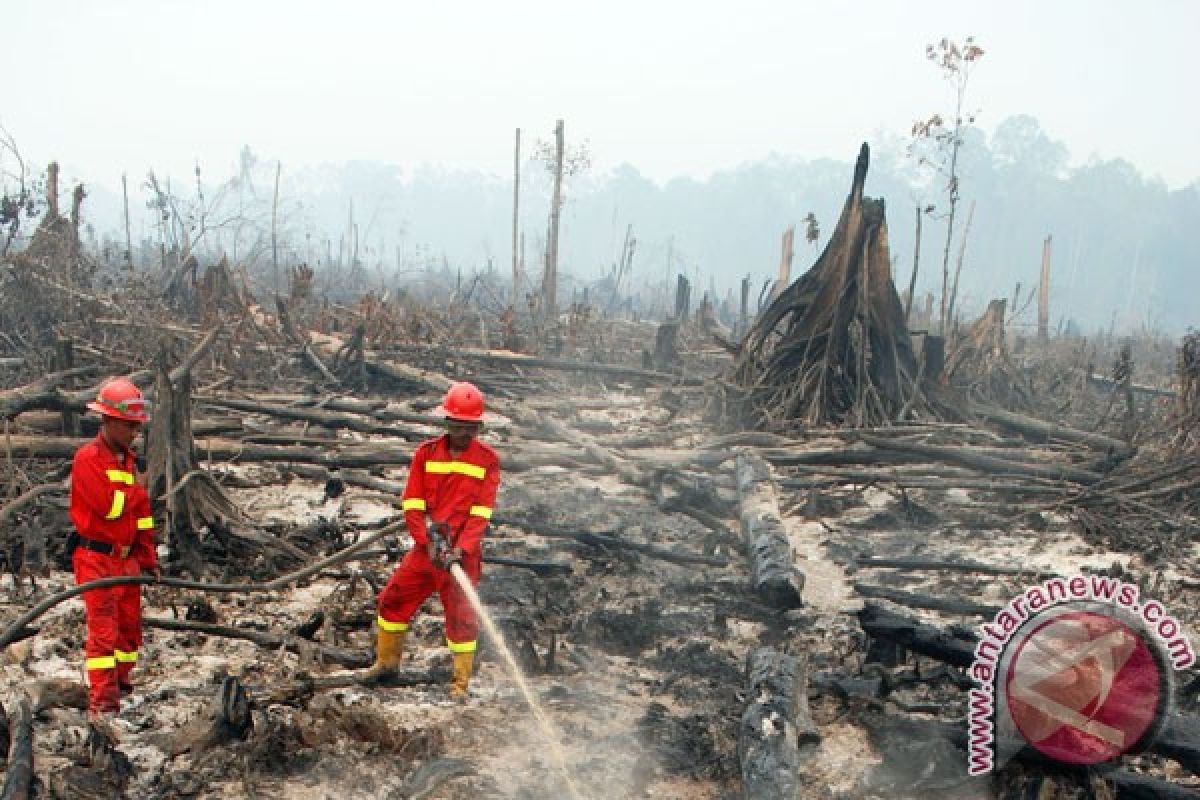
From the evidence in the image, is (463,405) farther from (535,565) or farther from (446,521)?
(535,565)

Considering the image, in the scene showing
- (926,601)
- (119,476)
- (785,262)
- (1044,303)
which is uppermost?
(785,262)

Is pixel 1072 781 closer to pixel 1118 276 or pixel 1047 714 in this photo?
pixel 1047 714

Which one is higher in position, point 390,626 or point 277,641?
point 390,626

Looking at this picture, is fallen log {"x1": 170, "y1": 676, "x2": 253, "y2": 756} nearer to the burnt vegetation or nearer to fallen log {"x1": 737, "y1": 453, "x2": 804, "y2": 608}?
the burnt vegetation

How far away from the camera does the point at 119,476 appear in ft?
12.5

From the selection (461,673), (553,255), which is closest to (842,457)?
(461,673)

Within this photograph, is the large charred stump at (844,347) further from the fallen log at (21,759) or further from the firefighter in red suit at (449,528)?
the fallen log at (21,759)

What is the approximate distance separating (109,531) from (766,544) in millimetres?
4011

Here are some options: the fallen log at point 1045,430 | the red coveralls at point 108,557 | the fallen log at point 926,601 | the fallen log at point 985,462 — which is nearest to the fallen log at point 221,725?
the red coveralls at point 108,557

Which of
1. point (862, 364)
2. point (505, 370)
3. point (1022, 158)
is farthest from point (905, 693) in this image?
point (1022, 158)

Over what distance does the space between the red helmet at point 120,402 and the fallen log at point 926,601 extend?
14.7ft

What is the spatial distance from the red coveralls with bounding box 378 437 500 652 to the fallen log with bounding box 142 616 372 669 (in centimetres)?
29

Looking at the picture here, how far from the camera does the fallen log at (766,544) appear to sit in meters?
5.47

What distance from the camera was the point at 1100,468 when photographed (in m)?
8.76
